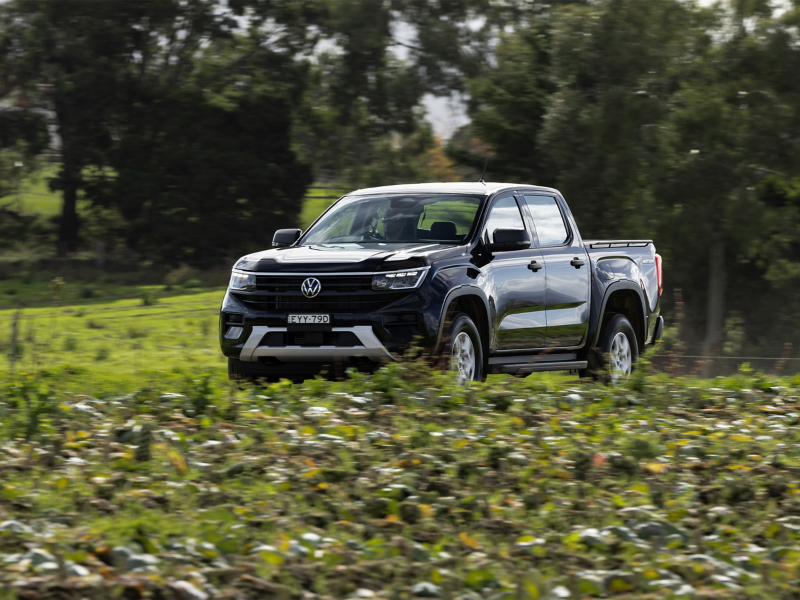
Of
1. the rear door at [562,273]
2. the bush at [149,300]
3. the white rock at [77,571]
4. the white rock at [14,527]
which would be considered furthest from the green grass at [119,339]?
the white rock at [77,571]

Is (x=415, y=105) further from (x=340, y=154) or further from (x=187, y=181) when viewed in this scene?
(x=187, y=181)

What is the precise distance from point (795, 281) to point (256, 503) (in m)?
34.3

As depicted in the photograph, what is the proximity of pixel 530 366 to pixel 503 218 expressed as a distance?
1278 millimetres

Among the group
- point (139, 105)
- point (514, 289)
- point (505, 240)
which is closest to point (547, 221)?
point (514, 289)

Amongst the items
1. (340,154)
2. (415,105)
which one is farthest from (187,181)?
(415,105)

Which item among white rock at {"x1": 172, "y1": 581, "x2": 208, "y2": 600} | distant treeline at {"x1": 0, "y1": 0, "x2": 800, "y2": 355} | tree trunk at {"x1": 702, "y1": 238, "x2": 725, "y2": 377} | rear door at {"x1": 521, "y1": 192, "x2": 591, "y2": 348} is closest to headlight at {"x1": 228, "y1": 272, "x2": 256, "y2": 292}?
rear door at {"x1": 521, "y1": 192, "x2": 591, "y2": 348}

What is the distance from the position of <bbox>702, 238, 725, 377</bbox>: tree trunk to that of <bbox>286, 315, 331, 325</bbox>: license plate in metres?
28.5

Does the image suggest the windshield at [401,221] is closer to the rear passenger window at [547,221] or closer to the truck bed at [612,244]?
the rear passenger window at [547,221]

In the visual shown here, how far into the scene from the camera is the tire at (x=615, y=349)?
11062 mm

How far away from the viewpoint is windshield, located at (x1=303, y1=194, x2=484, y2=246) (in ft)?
32.9

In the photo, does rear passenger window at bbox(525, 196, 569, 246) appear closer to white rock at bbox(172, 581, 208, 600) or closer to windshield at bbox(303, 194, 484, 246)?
windshield at bbox(303, 194, 484, 246)

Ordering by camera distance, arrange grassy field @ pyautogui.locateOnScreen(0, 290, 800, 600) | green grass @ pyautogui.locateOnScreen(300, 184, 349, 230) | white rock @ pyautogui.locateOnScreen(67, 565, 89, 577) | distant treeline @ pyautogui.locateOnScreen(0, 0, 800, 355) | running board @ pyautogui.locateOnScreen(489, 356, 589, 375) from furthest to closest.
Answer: green grass @ pyautogui.locateOnScreen(300, 184, 349, 230) → distant treeline @ pyautogui.locateOnScreen(0, 0, 800, 355) → running board @ pyautogui.locateOnScreen(489, 356, 589, 375) → grassy field @ pyautogui.locateOnScreen(0, 290, 800, 600) → white rock @ pyautogui.locateOnScreen(67, 565, 89, 577)

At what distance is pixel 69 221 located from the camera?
141ft

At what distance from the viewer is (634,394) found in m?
Answer: 9.27
